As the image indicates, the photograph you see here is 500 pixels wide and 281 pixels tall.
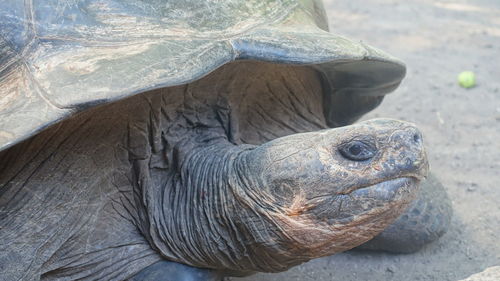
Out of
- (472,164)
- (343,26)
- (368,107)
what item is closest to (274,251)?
(368,107)

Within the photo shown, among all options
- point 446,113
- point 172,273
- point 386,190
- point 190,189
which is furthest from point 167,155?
point 446,113

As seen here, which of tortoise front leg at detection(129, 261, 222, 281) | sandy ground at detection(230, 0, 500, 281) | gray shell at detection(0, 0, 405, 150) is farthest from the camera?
sandy ground at detection(230, 0, 500, 281)

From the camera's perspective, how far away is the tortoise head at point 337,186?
6.81ft

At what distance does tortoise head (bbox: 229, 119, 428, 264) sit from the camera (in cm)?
208

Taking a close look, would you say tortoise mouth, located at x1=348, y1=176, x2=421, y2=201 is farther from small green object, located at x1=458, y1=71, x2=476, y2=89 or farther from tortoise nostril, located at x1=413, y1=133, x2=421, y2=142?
small green object, located at x1=458, y1=71, x2=476, y2=89

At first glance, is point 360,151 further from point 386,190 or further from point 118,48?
point 118,48

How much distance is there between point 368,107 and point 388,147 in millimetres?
1276

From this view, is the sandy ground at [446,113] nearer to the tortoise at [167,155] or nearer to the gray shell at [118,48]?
the tortoise at [167,155]

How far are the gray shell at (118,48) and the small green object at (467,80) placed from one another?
8.15ft

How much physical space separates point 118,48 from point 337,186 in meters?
0.84

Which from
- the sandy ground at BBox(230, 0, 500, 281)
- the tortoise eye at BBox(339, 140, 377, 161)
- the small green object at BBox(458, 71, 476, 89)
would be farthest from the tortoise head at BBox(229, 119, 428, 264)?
the small green object at BBox(458, 71, 476, 89)

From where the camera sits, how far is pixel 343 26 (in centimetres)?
639

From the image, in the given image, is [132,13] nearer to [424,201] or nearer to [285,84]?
[285,84]

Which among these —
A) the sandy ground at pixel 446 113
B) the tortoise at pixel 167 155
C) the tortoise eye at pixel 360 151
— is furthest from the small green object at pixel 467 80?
the tortoise eye at pixel 360 151
